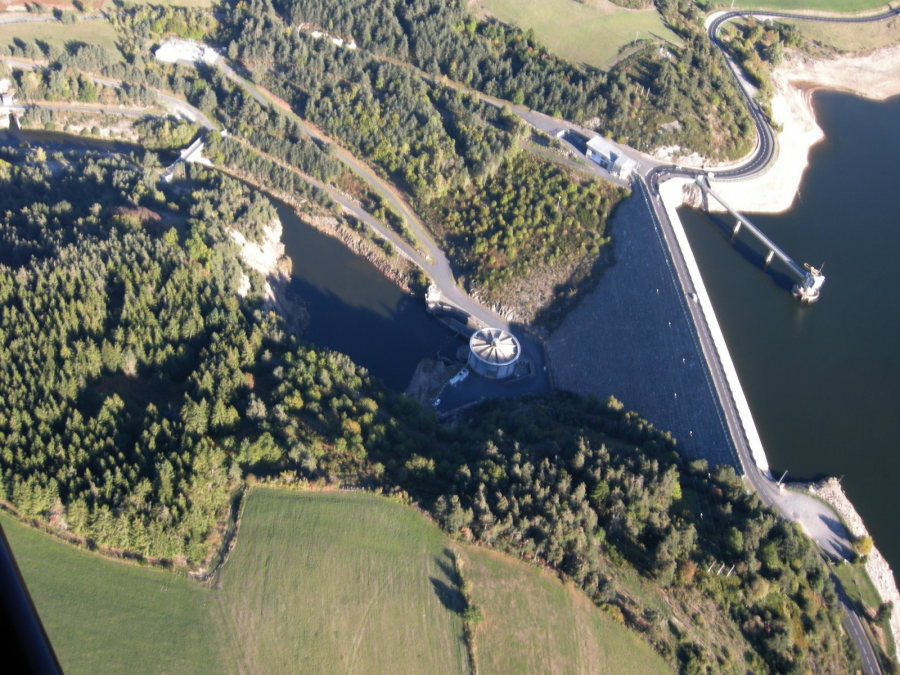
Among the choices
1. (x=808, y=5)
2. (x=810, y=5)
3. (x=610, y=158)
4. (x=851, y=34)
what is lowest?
(x=610, y=158)

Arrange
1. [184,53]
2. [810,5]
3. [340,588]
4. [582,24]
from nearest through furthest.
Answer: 1. [340,588]
2. [582,24]
3. [184,53]
4. [810,5]

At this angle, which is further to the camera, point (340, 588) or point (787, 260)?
point (787, 260)

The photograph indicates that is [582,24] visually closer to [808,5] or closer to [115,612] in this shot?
[808,5]

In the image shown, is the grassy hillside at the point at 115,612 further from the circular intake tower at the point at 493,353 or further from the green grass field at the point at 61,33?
the green grass field at the point at 61,33

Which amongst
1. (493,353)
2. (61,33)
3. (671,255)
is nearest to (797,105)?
(671,255)

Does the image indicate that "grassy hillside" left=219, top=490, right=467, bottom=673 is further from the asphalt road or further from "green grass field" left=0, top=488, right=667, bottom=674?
the asphalt road

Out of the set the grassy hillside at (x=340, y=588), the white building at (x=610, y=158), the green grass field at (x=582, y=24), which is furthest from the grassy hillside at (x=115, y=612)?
the green grass field at (x=582, y=24)

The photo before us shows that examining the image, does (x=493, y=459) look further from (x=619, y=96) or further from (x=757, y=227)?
(x=619, y=96)
